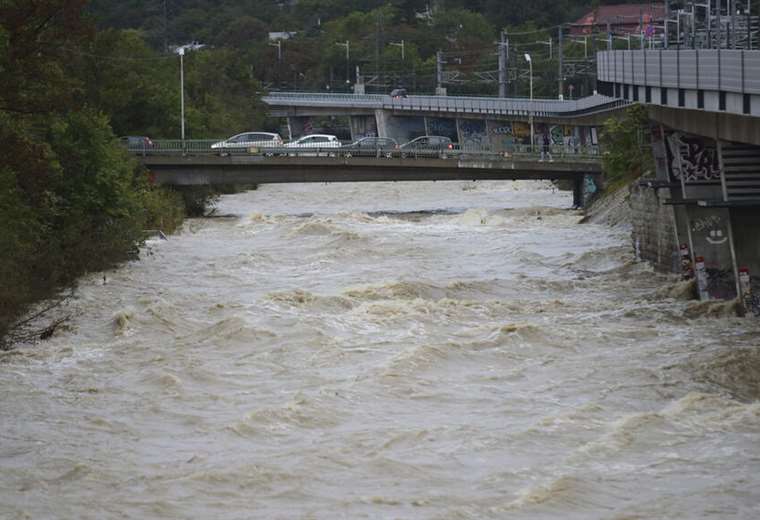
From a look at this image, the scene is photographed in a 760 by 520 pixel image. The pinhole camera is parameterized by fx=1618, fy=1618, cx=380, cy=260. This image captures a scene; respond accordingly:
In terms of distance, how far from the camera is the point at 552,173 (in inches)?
2943

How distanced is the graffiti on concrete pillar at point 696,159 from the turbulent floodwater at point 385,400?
3006 millimetres

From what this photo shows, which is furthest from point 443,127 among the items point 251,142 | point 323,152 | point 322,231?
point 322,231

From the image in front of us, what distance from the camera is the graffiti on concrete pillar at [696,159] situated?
40594mm

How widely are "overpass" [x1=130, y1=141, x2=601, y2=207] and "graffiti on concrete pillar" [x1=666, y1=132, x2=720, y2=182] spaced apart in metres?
31.9

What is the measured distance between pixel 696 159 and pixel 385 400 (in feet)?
56.6

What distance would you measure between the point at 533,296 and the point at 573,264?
871 cm

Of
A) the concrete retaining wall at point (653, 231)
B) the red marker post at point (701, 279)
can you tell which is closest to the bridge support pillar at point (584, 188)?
the concrete retaining wall at point (653, 231)

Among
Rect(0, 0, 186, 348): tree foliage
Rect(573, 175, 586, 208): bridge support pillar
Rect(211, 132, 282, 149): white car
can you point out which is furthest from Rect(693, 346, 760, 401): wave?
Rect(211, 132, 282, 149): white car

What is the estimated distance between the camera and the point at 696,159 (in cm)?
4103

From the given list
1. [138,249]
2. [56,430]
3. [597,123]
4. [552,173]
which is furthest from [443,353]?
[597,123]

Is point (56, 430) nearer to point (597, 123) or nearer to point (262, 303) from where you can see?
point (262, 303)

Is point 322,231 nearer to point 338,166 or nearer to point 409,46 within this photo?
point 338,166

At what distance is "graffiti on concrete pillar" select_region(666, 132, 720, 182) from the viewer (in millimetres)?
40594

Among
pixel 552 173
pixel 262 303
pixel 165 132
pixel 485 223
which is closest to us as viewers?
pixel 262 303
